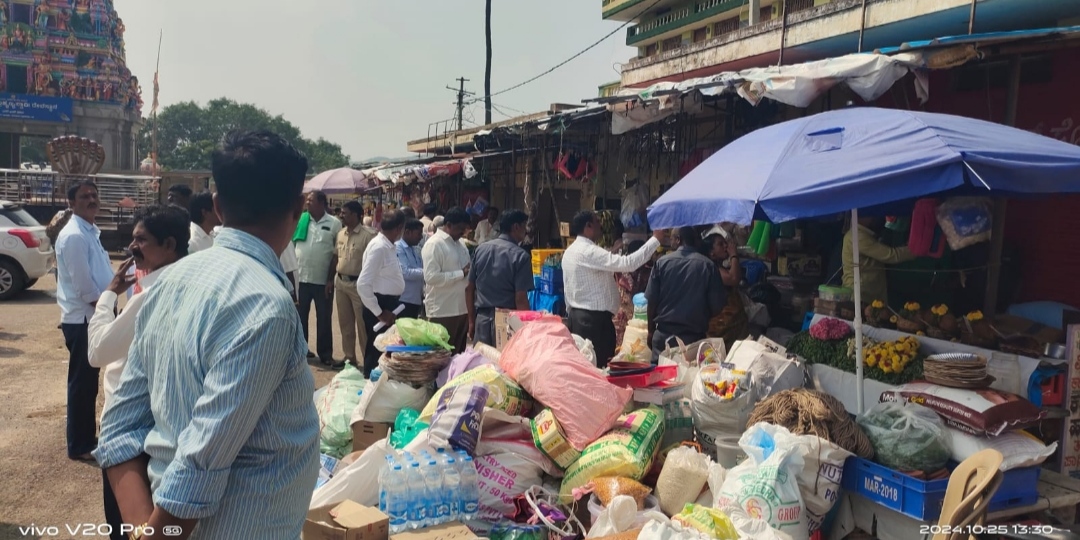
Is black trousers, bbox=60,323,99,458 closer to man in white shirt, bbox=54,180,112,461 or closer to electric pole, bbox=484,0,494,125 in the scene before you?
man in white shirt, bbox=54,180,112,461

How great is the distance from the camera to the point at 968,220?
467cm

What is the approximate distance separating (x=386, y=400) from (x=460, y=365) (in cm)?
54

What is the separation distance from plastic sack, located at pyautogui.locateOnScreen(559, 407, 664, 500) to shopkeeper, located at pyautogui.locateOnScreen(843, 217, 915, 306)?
257 centimetres

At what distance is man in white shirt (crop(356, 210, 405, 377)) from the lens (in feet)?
21.6

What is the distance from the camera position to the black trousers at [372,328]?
6.84 m

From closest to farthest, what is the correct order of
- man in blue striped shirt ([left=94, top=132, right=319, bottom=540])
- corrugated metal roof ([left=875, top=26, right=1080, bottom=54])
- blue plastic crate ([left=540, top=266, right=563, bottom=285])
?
man in blue striped shirt ([left=94, top=132, right=319, bottom=540]), corrugated metal roof ([left=875, top=26, right=1080, bottom=54]), blue plastic crate ([left=540, top=266, right=563, bottom=285])

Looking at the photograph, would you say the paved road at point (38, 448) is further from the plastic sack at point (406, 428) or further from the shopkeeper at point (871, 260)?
the shopkeeper at point (871, 260)

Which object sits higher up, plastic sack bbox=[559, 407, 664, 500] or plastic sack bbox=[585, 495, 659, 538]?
plastic sack bbox=[559, 407, 664, 500]

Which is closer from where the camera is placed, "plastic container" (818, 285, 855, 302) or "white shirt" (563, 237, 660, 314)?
"plastic container" (818, 285, 855, 302)

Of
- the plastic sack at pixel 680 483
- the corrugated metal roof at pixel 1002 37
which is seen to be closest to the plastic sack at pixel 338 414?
the plastic sack at pixel 680 483

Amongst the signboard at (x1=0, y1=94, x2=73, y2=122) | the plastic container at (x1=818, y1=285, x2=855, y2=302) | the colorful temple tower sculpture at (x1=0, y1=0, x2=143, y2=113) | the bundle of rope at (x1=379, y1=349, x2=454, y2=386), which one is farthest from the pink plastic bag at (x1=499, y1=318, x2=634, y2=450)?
Answer: the colorful temple tower sculpture at (x1=0, y1=0, x2=143, y2=113)

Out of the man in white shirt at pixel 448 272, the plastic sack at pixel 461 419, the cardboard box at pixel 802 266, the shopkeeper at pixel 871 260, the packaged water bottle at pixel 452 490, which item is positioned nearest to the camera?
the packaged water bottle at pixel 452 490

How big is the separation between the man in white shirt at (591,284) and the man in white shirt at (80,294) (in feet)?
11.4

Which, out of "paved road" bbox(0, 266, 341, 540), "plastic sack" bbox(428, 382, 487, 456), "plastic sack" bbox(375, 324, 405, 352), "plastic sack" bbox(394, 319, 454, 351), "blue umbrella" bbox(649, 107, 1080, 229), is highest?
"blue umbrella" bbox(649, 107, 1080, 229)
